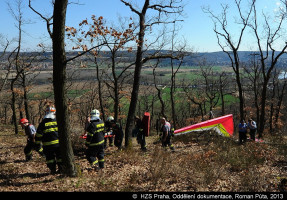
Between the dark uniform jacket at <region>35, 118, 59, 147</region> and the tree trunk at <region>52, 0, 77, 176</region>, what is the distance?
832 mm

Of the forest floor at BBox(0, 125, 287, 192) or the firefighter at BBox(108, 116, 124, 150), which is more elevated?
the firefighter at BBox(108, 116, 124, 150)

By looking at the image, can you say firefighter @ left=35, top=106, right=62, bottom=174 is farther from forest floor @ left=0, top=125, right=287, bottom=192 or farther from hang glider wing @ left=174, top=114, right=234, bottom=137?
hang glider wing @ left=174, top=114, right=234, bottom=137

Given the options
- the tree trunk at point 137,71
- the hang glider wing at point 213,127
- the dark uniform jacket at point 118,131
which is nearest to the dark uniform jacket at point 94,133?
the dark uniform jacket at point 118,131

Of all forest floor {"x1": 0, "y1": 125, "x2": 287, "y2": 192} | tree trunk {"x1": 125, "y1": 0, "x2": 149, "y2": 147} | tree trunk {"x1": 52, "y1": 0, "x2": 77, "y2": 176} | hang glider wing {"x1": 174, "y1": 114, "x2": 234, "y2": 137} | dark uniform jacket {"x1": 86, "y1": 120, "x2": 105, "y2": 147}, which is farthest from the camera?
hang glider wing {"x1": 174, "y1": 114, "x2": 234, "y2": 137}

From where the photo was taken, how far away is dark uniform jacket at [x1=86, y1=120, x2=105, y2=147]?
683 centimetres

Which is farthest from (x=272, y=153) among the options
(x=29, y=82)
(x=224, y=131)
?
(x=29, y=82)

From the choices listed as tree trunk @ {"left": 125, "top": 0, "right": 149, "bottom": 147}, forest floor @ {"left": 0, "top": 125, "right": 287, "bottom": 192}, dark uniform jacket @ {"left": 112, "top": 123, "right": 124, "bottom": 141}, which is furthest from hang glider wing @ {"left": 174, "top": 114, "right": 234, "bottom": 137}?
dark uniform jacket @ {"left": 112, "top": 123, "right": 124, "bottom": 141}

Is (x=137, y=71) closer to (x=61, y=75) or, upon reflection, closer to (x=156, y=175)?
(x=61, y=75)

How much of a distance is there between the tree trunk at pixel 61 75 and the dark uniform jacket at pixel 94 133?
3.06ft

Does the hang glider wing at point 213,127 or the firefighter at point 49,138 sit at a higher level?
the firefighter at point 49,138

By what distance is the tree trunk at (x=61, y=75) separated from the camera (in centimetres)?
541

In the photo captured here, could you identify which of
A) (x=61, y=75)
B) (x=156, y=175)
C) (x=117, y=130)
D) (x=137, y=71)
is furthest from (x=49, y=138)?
(x=137, y=71)

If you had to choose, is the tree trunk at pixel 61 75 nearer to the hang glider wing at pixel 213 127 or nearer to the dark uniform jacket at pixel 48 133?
the dark uniform jacket at pixel 48 133
